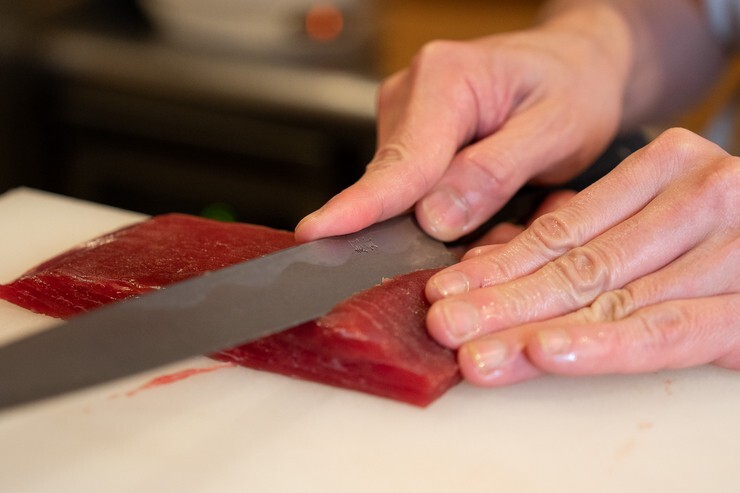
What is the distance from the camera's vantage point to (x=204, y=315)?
4.88ft

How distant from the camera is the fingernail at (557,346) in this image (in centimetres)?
150

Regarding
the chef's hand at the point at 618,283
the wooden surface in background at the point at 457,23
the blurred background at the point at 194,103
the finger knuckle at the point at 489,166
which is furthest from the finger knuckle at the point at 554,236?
the wooden surface in background at the point at 457,23

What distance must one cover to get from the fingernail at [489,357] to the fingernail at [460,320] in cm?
4

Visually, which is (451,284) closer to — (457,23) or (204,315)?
(204,315)

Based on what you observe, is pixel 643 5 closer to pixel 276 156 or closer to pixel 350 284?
pixel 276 156

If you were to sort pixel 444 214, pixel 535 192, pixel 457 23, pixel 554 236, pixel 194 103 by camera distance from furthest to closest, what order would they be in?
pixel 457 23 < pixel 194 103 < pixel 535 192 < pixel 444 214 < pixel 554 236

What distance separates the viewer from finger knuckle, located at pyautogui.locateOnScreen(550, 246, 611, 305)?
5.37 ft

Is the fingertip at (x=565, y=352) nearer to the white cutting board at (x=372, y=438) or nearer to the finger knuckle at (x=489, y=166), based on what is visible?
the white cutting board at (x=372, y=438)

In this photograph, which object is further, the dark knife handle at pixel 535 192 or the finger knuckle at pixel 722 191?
the dark knife handle at pixel 535 192

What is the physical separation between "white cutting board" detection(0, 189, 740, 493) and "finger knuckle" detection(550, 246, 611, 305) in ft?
0.56

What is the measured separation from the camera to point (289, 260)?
1.69 meters

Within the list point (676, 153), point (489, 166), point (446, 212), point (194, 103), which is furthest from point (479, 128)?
point (194, 103)

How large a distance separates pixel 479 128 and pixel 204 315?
3.64ft

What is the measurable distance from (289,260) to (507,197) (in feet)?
2.33
